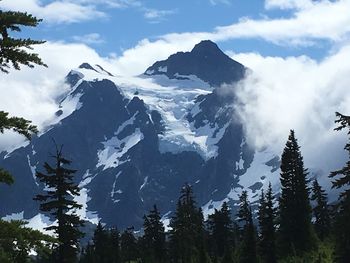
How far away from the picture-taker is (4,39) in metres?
12.8

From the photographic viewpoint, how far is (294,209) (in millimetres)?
67875

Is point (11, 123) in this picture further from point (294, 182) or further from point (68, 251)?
point (294, 182)

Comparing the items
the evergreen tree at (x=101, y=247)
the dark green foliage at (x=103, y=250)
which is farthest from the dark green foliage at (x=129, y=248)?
the evergreen tree at (x=101, y=247)

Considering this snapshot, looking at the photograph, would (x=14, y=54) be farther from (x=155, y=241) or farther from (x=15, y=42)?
(x=155, y=241)

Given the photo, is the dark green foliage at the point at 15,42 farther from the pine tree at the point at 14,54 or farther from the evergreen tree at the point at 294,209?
the evergreen tree at the point at 294,209

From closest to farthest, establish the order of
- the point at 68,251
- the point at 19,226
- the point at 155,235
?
the point at 19,226
the point at 68,251
the point at 155,235

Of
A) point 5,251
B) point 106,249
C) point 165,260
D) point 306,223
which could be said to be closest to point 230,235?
point 165,260

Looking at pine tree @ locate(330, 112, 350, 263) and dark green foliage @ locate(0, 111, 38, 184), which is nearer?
dark green foliage @ locate(0, 111, 38, 184)

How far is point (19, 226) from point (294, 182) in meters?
59.3

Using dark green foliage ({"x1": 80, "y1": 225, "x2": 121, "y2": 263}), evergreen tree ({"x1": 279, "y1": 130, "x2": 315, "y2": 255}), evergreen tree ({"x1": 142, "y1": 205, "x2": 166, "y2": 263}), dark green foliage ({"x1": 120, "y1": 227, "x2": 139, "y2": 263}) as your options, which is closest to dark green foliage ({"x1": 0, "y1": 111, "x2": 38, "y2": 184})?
evergreen tree ({"x1": 279, "y1": 130, "x2": 315, "y2": 255})

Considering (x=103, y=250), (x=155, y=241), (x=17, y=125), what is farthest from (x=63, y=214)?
(x=103, y=250)

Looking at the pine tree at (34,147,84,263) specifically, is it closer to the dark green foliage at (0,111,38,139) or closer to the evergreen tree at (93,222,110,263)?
the dark green foliage at (0,111,38,139)

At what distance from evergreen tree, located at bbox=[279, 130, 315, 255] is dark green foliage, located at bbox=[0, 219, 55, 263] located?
5516cm

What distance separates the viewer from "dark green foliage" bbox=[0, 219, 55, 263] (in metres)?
12.3
